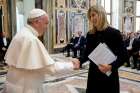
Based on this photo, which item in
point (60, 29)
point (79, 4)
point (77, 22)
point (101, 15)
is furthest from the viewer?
point (79, 4)

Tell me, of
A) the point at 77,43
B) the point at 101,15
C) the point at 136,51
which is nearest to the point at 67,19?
the point at 77,43

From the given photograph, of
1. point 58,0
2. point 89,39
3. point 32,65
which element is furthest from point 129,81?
point 58,0

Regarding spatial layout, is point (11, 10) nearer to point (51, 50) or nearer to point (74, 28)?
point (51, 50)

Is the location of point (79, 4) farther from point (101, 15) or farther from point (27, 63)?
point (27, 63)

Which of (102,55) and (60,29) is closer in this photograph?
(102,55)

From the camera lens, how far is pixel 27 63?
249cm

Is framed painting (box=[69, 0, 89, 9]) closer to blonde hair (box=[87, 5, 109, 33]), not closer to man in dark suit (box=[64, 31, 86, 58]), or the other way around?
man in dark suit (box=[64, 31, 86, 58])

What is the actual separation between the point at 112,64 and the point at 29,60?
838mm

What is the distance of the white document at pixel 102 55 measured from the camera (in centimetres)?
270

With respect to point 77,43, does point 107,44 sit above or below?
above

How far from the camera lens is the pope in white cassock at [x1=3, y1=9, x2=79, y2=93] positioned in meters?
2.50

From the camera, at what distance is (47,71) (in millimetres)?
2545

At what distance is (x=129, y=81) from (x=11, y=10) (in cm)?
729

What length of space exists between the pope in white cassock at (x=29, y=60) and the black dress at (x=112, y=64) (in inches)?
19.3
